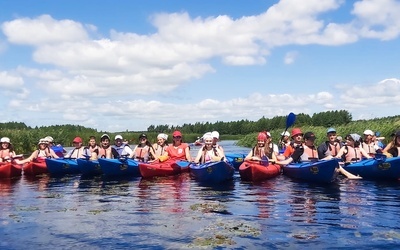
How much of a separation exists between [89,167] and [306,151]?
7265 mm

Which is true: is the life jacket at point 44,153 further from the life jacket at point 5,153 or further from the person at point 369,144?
the person at point 369,144

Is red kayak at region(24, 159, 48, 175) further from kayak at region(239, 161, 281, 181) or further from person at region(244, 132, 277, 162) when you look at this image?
person at region(244, 132, 277, 162)

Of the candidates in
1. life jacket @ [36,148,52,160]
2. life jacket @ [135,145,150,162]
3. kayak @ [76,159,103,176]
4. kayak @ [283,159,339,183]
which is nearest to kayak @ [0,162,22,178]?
life jacket @ [36,148,52,160]

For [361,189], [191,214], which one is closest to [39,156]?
[191,214]

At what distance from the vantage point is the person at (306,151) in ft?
43.3

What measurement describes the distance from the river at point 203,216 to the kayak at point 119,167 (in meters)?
1.63

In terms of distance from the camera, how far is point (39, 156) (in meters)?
16.7

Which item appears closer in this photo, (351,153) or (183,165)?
(351,153)

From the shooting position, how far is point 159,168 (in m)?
14.0

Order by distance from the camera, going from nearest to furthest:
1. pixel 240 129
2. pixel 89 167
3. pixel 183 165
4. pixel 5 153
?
1. pixel 183 165
2. pixel 89 167
3. pixel 5 153
4. pixel 240 129

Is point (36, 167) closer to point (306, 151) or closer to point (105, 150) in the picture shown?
point (105, 150)

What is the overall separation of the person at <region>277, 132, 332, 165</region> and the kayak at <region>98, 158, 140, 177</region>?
4.75 metres

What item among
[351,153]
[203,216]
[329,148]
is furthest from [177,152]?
[203,216]

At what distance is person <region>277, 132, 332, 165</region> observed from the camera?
13212 mm
